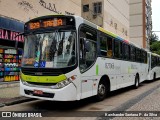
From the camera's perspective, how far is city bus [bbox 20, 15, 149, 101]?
26.4ft

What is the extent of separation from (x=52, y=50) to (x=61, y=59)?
0.43 meters

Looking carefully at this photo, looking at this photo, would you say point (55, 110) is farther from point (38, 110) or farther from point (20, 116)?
point (20, 116)

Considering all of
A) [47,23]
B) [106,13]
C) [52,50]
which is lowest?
[52,50]

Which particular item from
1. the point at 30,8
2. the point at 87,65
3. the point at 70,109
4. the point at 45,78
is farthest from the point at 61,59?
the point at 30,8

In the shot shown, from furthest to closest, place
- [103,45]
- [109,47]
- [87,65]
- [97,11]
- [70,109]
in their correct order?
[97,11], [109,47], [103,45], [87,65], [70,109]

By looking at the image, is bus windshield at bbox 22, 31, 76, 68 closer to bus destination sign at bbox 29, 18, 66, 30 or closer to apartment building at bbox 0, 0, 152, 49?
bus destination sign at bbox 29, 18, 66, 30

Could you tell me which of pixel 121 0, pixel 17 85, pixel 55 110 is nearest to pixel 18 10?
pixel 17 85

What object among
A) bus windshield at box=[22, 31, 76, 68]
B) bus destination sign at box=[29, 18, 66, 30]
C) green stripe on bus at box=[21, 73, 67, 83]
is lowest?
green stripe on bus at box=[21, 73, 67, 83]

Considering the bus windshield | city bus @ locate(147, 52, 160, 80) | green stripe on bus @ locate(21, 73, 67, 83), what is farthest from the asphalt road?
city bus @ locate(147, 52, 160, 80)

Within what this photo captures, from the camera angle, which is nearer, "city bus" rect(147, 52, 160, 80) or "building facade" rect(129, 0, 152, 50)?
"city bus" rect(147, 52, 160, 80)

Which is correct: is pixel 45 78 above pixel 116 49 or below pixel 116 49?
below

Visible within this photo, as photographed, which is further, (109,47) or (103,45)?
(109,47)

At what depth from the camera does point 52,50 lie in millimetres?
8250

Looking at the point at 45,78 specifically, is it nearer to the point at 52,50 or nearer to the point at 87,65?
the point at 52,50
